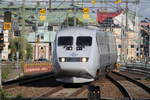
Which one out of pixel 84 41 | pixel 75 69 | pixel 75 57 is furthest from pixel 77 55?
pixel 84 41

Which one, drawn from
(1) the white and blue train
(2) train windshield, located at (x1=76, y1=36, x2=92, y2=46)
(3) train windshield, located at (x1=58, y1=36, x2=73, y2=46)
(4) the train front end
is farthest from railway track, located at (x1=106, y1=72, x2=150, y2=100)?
(3) train windshield, located at (x1=58, y1=36, x2=73, y2=46)

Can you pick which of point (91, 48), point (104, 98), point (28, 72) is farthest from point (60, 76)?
point (28, 72)

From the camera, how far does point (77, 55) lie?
76.5 feet

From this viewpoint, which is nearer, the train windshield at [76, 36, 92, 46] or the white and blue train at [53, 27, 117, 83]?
the white and blue train at [53, 27, 117, 83]

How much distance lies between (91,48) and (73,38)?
124cm

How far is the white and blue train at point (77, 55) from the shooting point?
75.6ft

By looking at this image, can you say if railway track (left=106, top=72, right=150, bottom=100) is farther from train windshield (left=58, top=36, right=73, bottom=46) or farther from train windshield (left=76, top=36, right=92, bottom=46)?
train windshield (left=58, top=36, right=73, bottom=46)

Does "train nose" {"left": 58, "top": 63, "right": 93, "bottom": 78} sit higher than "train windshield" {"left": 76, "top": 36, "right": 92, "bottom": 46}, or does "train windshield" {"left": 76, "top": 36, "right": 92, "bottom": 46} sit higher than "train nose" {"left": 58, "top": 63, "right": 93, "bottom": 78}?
"train windshield" {"left": 76, "top": 36, "right": 92, "bottom": 46}

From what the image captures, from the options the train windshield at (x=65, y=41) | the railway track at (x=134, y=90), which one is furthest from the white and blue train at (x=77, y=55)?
the railway track at (x=134, y=90)

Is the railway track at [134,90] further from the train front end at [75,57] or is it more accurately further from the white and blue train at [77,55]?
the train front end at [75,57]

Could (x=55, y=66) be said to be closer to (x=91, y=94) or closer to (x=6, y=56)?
(x=91, y=94)

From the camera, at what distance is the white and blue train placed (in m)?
23.0

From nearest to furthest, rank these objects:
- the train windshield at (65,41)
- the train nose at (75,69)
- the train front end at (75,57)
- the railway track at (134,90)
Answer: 1. the railway track at (134,90)
2. the train nose at (75,69)
3. the train front end at (75,57)
4. the train windshield at (65,41)

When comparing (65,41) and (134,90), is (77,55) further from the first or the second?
(134,90)
